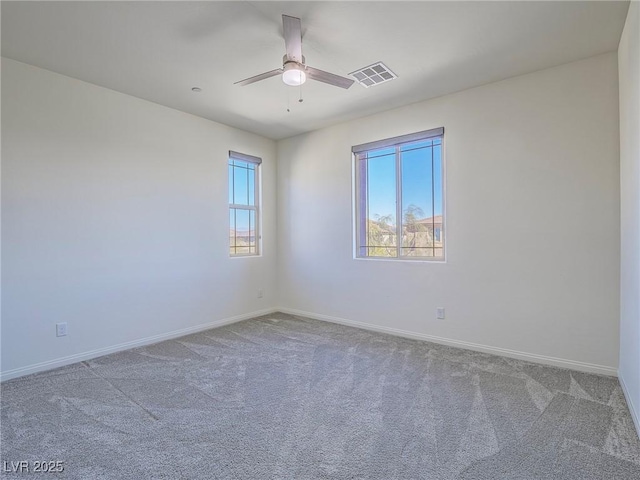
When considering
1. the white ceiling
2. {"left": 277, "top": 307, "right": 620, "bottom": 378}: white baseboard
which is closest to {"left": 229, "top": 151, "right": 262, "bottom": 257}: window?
the white ceiling

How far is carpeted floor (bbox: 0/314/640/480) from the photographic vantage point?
5.74 ft

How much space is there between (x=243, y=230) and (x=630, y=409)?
174 inches

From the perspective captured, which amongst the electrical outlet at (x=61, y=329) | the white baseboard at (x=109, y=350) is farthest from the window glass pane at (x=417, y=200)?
the electrical outlet at (x=61, y=329)

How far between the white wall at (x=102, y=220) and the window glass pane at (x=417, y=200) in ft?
7.95

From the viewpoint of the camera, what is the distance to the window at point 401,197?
383cm

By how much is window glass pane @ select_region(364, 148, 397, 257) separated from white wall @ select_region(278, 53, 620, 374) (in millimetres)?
223

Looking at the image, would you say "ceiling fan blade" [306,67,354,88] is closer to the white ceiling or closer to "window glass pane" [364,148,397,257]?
the white ceiling

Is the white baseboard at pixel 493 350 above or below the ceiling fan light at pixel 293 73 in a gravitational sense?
below

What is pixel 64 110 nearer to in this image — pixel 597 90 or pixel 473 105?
pixel 473 105

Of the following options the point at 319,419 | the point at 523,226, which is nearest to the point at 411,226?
the point at 523,226

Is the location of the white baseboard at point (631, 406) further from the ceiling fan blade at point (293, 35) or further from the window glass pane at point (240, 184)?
the window glass pane at point (240, 184)

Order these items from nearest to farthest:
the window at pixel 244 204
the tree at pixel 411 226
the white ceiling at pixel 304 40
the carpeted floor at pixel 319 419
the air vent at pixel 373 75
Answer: the carpeted floor at pixel 319 419
the white ceiling at pixel 304 40
the air vent at pixel 373 75
the tree at pixel 411 226
the window at pixel 244 204

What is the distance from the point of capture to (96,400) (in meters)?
2.45

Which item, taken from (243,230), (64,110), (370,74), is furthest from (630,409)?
(64,110)
